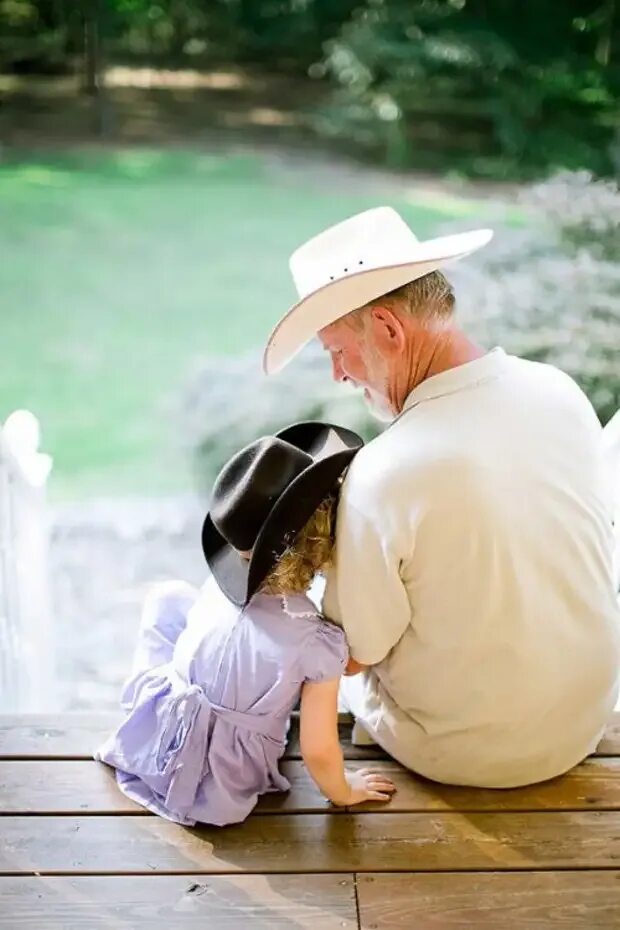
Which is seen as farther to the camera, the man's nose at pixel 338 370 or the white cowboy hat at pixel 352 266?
the man's nose at pixel 338 370

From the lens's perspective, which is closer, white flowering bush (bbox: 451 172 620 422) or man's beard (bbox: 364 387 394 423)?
man's beard (bbox: 364 387 394 423)

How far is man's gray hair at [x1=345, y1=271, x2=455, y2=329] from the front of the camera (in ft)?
5.00

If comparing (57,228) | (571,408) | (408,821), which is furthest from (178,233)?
(408,821)

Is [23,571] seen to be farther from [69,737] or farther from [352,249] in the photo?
[352,249]

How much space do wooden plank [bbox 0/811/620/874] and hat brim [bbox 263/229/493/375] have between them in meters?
0.74

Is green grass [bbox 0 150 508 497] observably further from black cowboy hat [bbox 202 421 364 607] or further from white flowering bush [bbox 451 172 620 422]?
black cowboy hat [bbox 202 421 364 607]

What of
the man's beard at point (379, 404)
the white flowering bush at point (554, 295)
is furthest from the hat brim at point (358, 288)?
the white flowering bush at point (554, 295)

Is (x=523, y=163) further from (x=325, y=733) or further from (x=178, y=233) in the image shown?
(x=325, y=733)

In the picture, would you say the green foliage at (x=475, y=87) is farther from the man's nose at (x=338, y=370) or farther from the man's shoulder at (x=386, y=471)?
the man's shoulder at (x=386, y=471)

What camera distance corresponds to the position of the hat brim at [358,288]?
1.48 metres

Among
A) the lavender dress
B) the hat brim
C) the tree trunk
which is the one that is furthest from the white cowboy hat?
the tree trunk

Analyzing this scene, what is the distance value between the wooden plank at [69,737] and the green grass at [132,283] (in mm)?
1344

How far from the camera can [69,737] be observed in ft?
5.87

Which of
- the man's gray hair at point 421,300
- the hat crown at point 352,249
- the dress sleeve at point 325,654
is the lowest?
the dress sleeve at point 325,654
